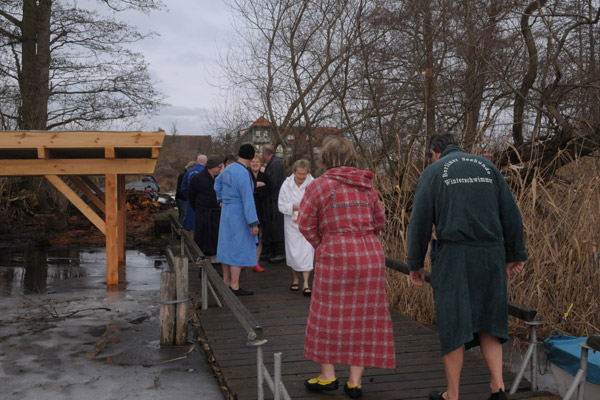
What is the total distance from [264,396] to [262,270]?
17.3ft

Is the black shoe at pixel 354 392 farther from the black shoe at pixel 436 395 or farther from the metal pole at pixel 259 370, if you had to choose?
the metal pole at pixel 259 370

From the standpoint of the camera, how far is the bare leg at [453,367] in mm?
3760

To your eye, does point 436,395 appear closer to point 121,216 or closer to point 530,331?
point 530,331

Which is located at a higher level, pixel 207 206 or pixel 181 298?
pixel 207 206

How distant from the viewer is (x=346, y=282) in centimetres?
407

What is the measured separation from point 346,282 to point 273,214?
230 inches

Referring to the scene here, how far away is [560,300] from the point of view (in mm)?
6180

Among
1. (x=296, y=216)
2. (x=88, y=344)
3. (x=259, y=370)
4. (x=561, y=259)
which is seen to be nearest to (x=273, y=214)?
(x=296, y=216)

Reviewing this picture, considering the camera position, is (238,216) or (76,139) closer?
(238,216)

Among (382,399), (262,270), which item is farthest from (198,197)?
(382,399)

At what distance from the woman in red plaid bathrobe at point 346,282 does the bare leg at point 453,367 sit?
17.0 inches

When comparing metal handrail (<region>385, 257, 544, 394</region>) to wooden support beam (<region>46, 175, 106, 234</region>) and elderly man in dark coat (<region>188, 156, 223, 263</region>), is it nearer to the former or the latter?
elderly man in dark coat (<region>188, 156, 223, 263</region>)

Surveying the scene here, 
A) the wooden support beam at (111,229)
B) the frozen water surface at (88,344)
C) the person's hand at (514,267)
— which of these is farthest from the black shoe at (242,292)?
the person's hand at (514,267)

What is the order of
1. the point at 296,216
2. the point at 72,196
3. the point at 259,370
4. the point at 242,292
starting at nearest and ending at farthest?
the point at 259,370 → the point at 296,216 → the point at 242,292 → the point at 72,196
